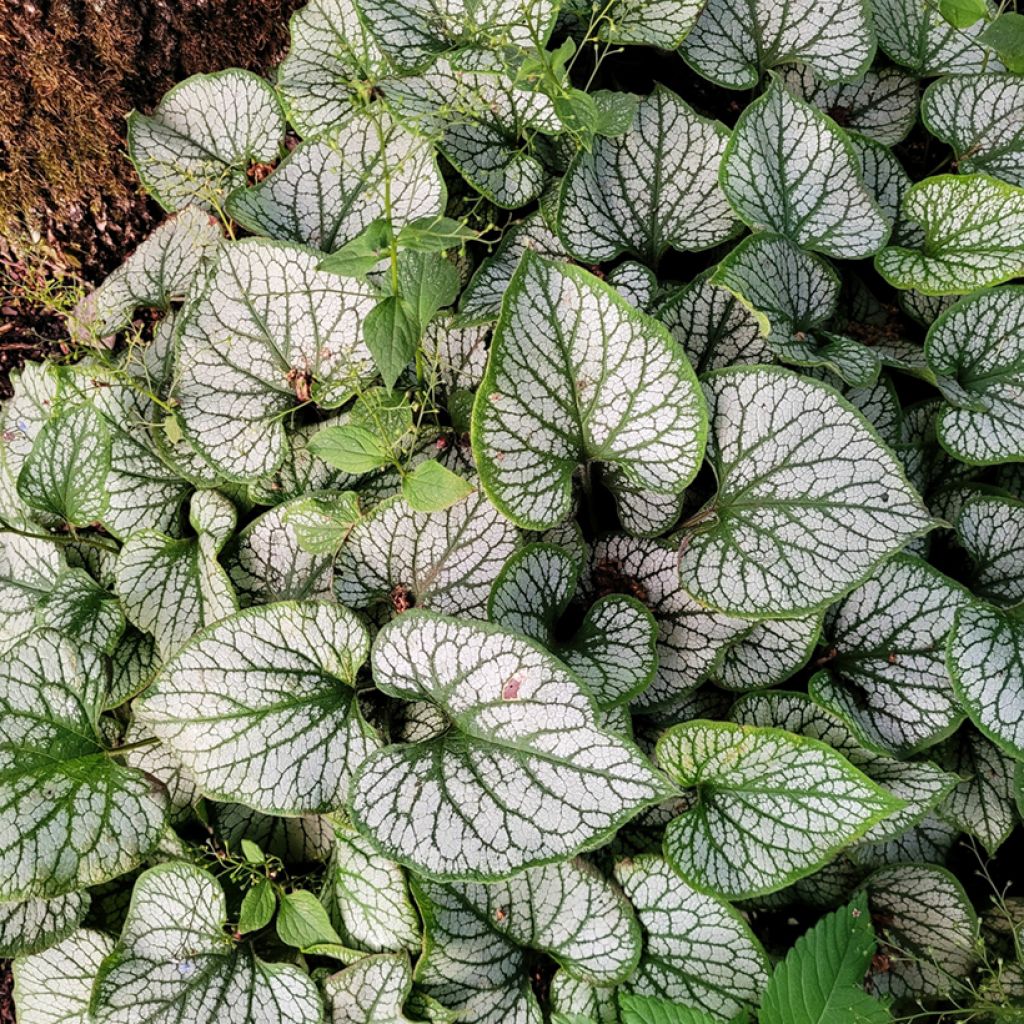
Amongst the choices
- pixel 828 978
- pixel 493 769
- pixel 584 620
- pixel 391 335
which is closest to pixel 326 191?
pixel 391 335

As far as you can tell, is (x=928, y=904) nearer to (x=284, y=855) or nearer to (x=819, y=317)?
(x=819, y=317)

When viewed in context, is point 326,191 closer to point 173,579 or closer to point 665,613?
point 173,579

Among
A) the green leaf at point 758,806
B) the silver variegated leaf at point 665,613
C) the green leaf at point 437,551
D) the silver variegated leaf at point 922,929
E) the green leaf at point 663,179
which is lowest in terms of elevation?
the silver variegated leaf at point 922,929

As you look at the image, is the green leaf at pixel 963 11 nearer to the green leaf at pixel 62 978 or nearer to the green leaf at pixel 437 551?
the green leaf at pixel 437 551

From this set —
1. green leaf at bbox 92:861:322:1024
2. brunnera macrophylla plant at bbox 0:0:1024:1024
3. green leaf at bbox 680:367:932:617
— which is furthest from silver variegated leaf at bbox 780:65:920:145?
green leaf at bbox 92:861:322:1024

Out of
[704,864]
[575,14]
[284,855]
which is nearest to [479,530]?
[704,864]

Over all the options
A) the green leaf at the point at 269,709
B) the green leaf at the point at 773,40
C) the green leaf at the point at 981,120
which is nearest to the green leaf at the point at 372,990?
the green leaf at the point at 269,709
